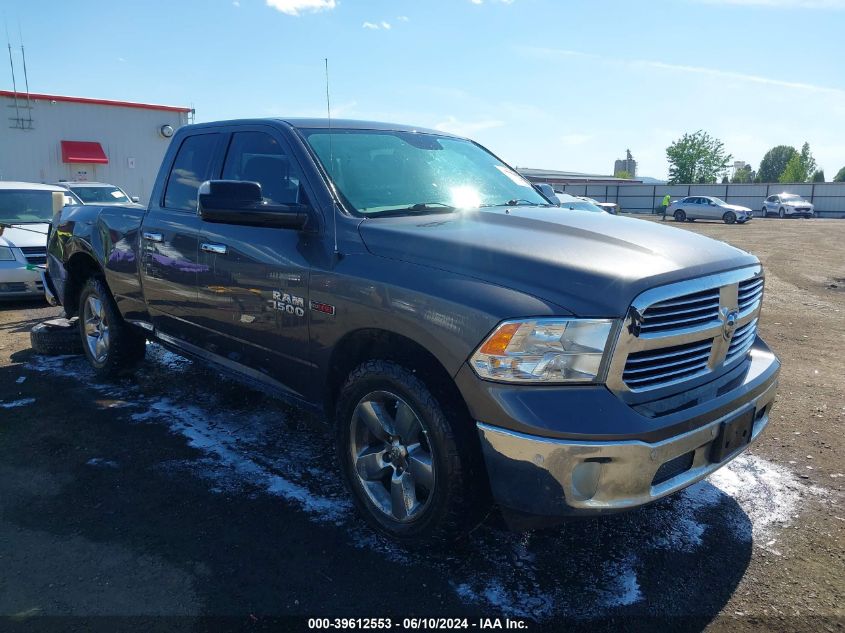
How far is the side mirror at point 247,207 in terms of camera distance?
10.4 feet

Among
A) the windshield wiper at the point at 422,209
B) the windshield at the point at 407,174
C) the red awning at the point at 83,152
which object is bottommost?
the windshield wiper at the point at 422,209

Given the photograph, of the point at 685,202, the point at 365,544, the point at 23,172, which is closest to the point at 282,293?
the point at 365,544

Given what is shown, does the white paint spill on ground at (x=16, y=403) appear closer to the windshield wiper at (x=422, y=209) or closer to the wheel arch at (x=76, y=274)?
the wheel arch at (x=76, y=274)

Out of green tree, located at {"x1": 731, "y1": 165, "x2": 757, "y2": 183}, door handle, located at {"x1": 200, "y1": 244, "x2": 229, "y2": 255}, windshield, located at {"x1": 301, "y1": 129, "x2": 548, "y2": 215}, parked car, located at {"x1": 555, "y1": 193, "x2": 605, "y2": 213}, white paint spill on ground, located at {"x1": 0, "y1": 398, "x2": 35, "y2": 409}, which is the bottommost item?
white paint spill on ground, located at {"x1": 0, "y1": 398, "x2": 35, "y2": 409}

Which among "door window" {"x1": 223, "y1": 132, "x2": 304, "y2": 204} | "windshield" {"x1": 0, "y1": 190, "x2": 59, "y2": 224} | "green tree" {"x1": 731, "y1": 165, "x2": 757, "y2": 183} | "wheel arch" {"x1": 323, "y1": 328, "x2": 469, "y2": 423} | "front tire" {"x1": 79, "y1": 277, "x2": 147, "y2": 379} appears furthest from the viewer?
"green tree" {"x1": 731, "y1": 165, "x2": 757, "y2": 183}

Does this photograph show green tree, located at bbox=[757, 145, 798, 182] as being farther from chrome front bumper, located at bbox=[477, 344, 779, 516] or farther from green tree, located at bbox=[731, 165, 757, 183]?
chrome front bumper, located at bbox=[477, 344, 779, 516]

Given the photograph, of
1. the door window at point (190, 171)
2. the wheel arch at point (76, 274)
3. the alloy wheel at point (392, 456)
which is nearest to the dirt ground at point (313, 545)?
the alloy wheel at point (392, 456)

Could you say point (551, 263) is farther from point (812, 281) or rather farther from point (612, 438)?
point (812, 281)

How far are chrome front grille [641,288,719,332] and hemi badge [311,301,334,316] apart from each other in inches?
55.7

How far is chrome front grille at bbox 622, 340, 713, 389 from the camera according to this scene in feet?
7.99

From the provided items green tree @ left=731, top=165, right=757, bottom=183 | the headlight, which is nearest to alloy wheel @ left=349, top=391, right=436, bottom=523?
the headlight

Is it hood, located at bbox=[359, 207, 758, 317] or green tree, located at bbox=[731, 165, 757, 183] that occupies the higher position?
green tree, located at bbox=[731, 165, 757, 183]

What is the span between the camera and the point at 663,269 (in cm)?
255

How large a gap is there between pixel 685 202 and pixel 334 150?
37709 millimetres
